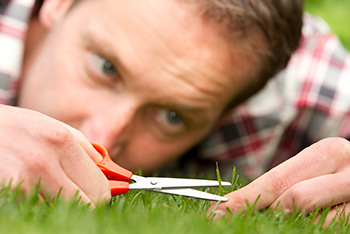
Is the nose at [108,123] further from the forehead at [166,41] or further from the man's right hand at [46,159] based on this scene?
the man's right hand at [46,159]

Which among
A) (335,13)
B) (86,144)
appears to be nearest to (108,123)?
(86,144)

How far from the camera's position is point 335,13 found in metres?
5.77

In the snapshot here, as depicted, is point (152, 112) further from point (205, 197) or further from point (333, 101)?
point (333, 101)

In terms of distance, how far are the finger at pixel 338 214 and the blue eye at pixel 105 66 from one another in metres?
1.10

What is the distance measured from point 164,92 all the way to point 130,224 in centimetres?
118

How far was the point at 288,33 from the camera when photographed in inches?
91.3

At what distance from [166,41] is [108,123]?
0.37 m

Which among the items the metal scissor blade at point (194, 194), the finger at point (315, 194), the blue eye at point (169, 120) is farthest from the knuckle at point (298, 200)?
the blue eye at point (169, 120)

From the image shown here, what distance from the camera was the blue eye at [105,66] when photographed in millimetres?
2150

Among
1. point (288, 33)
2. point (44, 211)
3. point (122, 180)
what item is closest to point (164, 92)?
point (288, 33)

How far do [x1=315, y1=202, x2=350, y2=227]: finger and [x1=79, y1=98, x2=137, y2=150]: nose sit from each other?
933 millimetres

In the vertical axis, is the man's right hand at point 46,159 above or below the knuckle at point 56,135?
below

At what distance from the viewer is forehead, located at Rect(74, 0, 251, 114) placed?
2055mm

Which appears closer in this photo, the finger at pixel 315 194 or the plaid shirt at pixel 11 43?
the finger at pixel 315 194
